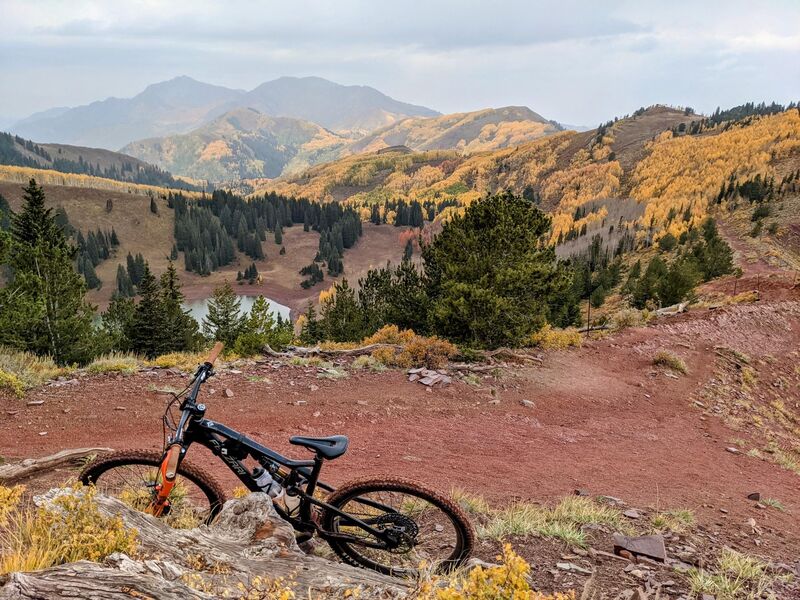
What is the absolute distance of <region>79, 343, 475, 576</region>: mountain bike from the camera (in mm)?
4328

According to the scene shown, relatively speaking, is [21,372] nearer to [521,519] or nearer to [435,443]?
[435,443]

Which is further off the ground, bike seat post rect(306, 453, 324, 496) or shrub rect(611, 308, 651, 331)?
bike seat post rect(306, 453, 324, 496)

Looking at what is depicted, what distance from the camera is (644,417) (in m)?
13.6

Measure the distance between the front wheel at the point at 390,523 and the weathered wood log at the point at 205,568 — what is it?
1.91 ft

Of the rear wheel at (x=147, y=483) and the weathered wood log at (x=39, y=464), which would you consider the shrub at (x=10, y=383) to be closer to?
the weathered wood log at (x=39, y=464)

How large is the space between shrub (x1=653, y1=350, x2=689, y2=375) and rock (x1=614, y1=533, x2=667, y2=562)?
1440 cm

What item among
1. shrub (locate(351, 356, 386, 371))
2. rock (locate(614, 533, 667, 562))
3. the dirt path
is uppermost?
rock (locate(614, 533, 667, 562))

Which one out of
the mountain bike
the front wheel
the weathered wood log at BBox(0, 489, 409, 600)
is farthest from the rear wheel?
the front wheel

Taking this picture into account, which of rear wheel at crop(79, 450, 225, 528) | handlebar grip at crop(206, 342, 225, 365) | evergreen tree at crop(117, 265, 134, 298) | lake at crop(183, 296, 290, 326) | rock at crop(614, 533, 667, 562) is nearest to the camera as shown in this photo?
rear wheel at crop(79, 450, 225, 528)

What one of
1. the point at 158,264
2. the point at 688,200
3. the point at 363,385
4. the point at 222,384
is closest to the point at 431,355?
the point at 363,385

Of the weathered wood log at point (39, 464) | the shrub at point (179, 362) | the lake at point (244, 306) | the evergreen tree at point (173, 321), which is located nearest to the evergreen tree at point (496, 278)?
the shrub at point (179, 362)

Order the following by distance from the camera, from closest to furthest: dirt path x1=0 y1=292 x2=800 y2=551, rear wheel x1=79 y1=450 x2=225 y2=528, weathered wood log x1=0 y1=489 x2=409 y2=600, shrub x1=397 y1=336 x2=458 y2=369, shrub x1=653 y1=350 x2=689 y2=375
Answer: weathered wood log x1=0 y1=489 x2=409 y2=600
rear wheel x1=79 y1=450 x2=225 y2=528
dirt path x1=0 y1=292 x2=800 y2=551
shrub x1=397 y1=336 x2=458 y2=369
shrub x1=653 y1=350 x2=689 y2=375

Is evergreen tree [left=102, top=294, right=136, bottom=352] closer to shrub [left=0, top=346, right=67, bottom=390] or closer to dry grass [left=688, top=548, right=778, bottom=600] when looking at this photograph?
shrub [left=0, top=346, right=67, bottom=390]

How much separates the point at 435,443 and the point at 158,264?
162 metres
